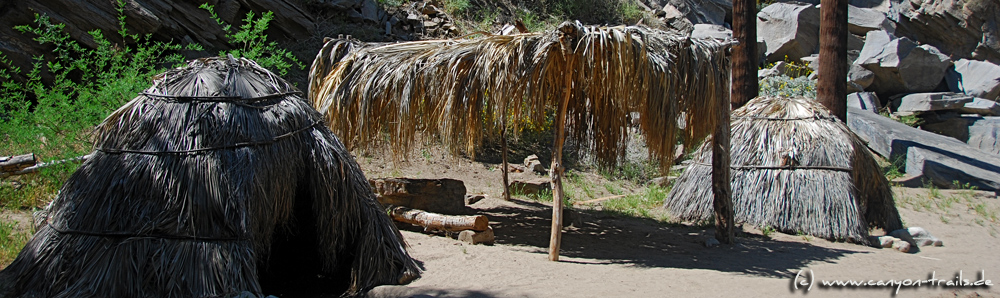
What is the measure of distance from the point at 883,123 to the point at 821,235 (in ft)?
18.5

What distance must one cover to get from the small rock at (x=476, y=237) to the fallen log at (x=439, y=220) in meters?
0.04

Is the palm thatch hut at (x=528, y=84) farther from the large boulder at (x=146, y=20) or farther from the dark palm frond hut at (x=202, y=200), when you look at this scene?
the large boulder at (x=146, y=20)

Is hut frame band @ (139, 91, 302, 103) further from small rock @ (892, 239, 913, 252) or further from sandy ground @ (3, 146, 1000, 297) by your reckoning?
small rock @ (892, 239, 913, 252)

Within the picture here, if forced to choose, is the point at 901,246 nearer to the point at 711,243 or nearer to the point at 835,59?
the point at 711,243

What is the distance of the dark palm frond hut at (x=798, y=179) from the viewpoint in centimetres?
700

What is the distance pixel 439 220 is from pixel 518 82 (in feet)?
5.46

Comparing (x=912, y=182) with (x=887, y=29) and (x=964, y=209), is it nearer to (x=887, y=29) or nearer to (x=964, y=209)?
(x=964, y=209)

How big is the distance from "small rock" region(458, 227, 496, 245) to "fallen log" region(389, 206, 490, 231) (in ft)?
0.14

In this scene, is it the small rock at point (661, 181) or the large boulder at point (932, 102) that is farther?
the large boulder at point (932, 102)

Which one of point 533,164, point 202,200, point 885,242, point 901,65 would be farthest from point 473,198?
point 901,65

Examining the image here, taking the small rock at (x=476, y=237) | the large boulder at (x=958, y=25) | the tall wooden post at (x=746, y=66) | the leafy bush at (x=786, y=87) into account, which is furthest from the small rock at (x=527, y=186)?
the large boulder at (x=958, y=25)

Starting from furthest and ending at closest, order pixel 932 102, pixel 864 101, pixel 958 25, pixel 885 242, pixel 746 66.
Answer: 1. pixel 958 25
2. pixel 864 101
3. pixel 932 102
4. pixel 746 66
5. pixel 885 242

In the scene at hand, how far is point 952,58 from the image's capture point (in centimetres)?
1709

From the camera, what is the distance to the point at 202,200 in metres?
3.89
